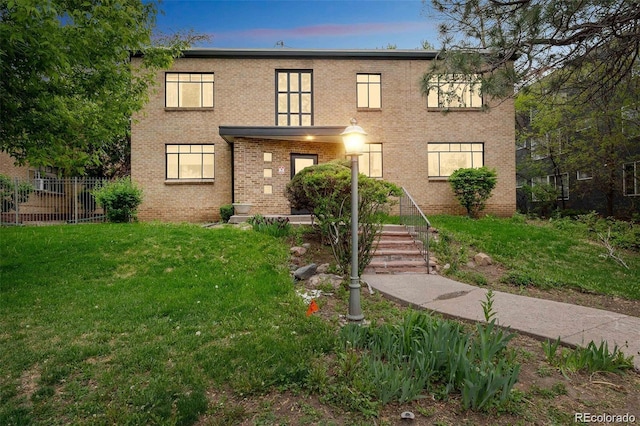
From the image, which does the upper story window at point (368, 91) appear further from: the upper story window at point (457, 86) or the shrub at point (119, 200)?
the shrub at point (119, 200)

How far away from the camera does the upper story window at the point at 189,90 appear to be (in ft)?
46.4

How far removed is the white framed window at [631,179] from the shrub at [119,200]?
21518 mm

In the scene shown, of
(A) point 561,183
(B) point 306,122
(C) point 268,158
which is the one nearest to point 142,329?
(C) point 268,158

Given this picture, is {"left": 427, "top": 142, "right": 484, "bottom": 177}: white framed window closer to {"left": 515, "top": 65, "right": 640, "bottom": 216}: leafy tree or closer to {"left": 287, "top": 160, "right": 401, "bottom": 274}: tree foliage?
{"left": 515, "top": 65, "right": 640, "bottom": 216}: leafy tree

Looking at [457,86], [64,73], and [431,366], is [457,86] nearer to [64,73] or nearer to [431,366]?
[431,366]

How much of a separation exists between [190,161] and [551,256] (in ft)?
41.6

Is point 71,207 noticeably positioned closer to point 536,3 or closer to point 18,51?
point 18,51

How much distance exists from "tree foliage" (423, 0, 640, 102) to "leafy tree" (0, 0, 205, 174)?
18.2 ft

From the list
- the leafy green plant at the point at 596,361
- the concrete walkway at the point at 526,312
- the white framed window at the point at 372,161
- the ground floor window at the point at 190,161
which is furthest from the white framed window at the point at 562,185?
the leafy green plant at the point at 596,361

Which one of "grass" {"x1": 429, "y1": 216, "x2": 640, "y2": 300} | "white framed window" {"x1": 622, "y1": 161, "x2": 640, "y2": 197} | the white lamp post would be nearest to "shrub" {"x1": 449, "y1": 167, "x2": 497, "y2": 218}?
"grass" {"x1": 429, "y1": 216, "x2": 640, "y2": 300}

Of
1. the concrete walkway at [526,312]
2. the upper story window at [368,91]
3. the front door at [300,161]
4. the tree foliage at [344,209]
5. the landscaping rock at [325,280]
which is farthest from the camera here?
the upper story window at [368,91]

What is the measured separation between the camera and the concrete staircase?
7504 millimetres

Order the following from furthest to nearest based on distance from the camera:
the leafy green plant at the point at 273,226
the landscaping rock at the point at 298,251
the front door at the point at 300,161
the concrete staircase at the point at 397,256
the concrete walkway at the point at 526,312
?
the front door at the point at 300,161 < the leafy green plant at the point at 273,226 < the landscaping rock at the point at 298,251 < the concrete staircase at the point at 397,256 < the concrete walkway at the point at 526,312

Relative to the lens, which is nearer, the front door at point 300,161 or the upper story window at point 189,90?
the front door at point 300,161
